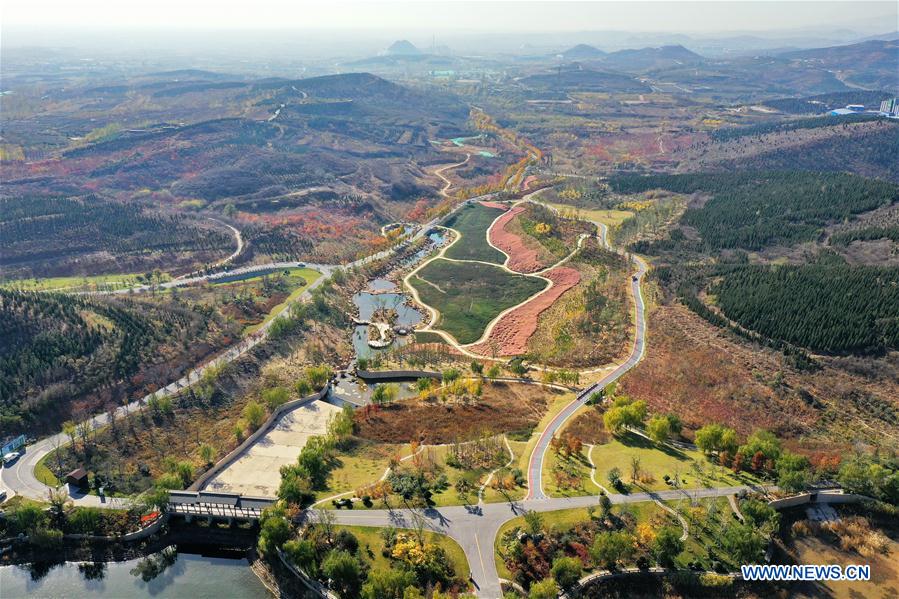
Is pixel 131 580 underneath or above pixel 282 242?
underneath

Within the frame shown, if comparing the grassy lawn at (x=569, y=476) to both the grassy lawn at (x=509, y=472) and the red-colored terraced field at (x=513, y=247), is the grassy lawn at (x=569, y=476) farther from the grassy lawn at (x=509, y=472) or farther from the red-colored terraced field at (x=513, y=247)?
the red-colored terraced field at (x=513, y=247)

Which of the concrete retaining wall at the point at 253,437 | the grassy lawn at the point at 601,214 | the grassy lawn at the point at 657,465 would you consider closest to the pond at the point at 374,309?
the concrete retaining wall at the point at 253,437

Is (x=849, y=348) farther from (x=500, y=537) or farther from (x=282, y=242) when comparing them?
(x=282, y=242)

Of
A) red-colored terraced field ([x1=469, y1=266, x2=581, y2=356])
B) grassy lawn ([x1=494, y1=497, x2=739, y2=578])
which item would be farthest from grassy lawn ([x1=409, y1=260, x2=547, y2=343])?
grassy lawn ([x1=494, y1=497, x2=739, y2=578])

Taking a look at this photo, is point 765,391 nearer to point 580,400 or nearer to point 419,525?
point 580,400

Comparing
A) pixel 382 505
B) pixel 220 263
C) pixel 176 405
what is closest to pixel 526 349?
pixel 382 505

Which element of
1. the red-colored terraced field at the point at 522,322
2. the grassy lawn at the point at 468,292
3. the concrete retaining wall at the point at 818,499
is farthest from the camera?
the grassy lawn at the point at 468,292

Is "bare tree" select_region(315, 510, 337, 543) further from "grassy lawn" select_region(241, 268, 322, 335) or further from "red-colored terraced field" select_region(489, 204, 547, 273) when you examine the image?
"red-colored terraced field" select_region(489, 204, 547, 273)
